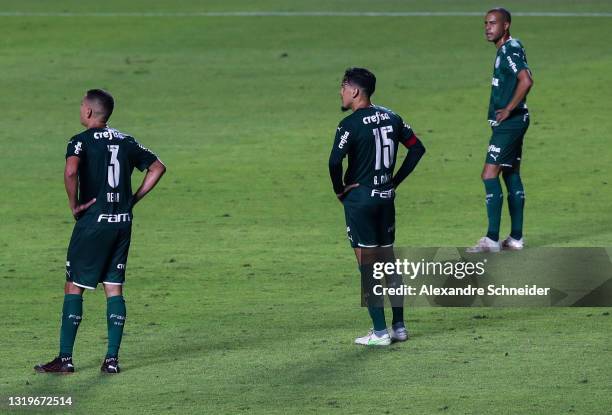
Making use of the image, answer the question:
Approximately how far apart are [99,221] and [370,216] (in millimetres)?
2203

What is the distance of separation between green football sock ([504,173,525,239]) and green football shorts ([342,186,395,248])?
12.1ft

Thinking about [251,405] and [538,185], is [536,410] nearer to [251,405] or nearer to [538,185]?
[251,405]

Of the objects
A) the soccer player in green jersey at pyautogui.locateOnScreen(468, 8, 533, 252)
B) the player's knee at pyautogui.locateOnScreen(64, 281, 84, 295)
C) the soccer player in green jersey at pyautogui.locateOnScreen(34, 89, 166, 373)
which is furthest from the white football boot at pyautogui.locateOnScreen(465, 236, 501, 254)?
the player's knee at pyautogui.locateOnScreen(64, 281, 84, 295)

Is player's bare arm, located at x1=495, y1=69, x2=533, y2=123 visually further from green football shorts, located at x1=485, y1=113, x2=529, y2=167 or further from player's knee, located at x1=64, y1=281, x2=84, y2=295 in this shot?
player's knee, located at x1=64, y1=281, x2=84, y2=295

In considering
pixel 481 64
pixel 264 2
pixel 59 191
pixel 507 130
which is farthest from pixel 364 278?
pixel 264 2

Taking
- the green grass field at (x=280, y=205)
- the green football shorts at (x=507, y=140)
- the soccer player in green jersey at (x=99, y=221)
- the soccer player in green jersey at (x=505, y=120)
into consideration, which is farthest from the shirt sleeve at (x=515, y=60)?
the soccer player in green jersey at (x=99, y=221)

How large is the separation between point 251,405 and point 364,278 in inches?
86.2

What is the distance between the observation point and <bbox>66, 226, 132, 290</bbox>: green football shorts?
11.0 metres

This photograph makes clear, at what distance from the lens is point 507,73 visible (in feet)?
49.3

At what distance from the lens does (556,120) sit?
25328 millimetres

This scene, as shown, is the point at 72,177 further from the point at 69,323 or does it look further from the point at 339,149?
the point at 339,149

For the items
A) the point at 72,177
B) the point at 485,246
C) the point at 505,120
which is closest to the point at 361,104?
the point at 72,177

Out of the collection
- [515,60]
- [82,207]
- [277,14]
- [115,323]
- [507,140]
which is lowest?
[115,323]

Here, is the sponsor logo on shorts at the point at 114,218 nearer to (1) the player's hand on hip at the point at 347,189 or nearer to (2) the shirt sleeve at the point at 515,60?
(1) the player's hand on hip at the point at 347,189
